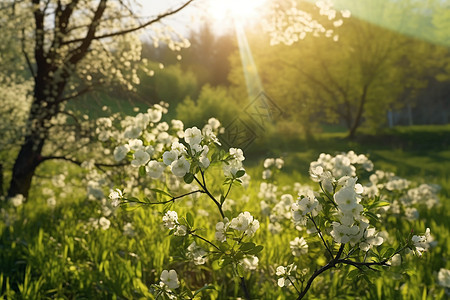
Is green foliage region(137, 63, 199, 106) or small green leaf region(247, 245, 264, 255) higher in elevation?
small green leaf region(247, 245, 264, 255)

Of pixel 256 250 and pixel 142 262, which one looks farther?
pixel 142 262

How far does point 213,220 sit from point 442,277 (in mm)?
2909

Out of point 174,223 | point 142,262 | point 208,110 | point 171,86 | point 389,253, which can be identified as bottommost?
point 208,110

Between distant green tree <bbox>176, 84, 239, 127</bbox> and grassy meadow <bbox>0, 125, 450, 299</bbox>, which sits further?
distant green tree <bbox>176, 84, 239, 127</bbox>

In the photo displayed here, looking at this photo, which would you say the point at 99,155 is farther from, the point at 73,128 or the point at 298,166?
the point at 298,166

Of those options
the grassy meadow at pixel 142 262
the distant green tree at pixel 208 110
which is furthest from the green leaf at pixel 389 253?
the distant green tree at pixel 208 110

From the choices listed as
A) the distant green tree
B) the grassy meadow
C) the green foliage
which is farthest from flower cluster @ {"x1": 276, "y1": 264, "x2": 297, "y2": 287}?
the green foliage

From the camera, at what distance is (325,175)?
1.89 metres

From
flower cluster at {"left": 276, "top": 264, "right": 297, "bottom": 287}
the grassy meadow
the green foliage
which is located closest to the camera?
flower cluster at {"left": 276, "top": 264, "right": 297, "bottom": 287}

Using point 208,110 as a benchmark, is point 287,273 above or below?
above

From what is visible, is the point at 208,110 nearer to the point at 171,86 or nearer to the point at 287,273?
the point at 171,86

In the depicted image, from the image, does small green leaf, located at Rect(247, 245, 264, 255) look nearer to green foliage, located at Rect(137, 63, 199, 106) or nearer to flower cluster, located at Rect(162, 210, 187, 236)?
flower cluster, located at Rect(162, 210, 187, 236)

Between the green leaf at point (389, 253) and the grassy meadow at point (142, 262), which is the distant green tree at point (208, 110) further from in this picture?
the green leaf at point (389, 253)

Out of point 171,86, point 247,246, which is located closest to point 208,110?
point 171,86
